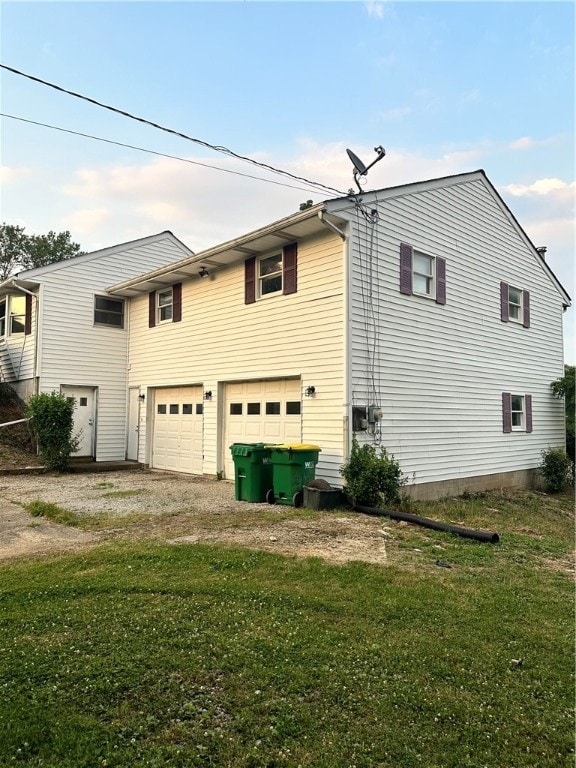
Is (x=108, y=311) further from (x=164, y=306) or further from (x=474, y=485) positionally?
(x=474, y=485)

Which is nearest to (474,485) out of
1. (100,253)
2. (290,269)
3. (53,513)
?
(290,269)

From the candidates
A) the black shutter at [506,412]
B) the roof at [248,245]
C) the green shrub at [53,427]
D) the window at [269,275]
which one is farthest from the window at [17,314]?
the black shutter at [506,412]

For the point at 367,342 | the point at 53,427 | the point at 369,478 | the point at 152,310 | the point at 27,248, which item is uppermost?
the point at 27,248

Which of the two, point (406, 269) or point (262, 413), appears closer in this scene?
point (406, 269)

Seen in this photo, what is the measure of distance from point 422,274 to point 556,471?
7.21 metres

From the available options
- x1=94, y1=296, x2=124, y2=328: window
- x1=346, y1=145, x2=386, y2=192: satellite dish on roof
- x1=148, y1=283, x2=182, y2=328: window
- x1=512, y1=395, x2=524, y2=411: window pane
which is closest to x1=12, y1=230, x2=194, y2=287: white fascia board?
x1=94, y1=296, x2=124, y2=328: window

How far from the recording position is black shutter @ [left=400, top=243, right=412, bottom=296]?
409 inches

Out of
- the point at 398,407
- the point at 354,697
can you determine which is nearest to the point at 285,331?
the point at 398,407

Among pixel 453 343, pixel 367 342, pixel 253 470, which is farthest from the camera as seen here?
pixel 453 343

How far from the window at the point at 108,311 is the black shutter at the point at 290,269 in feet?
24.7

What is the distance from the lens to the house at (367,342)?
9.46m

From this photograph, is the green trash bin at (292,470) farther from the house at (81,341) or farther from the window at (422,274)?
the house at (81,341)

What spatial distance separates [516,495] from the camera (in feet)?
40.9

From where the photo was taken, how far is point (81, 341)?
1522 cm
